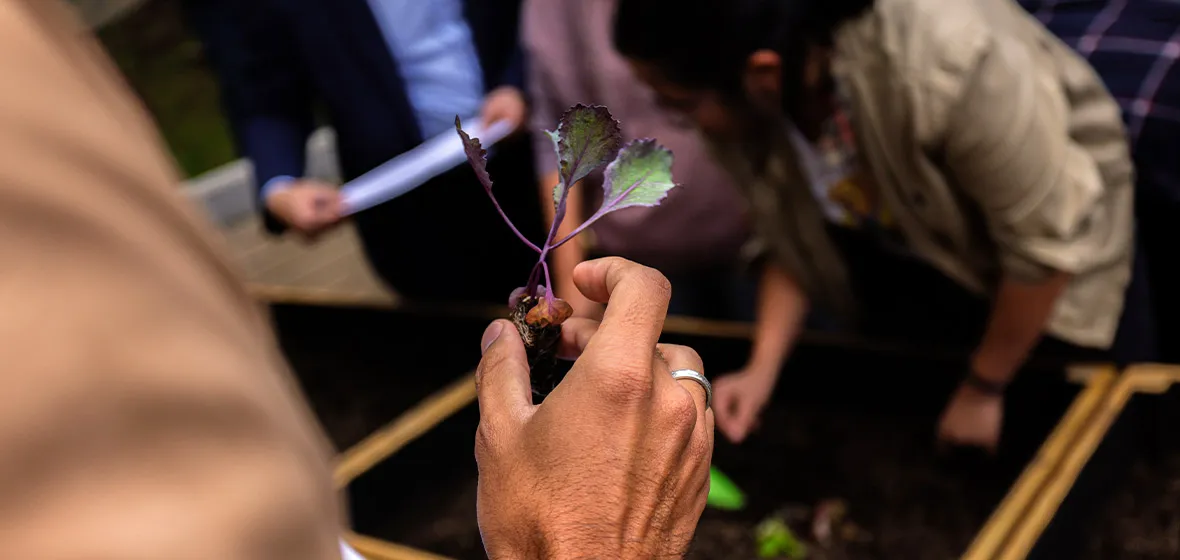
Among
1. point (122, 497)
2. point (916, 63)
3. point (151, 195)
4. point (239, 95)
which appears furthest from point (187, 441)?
point (239, 95)

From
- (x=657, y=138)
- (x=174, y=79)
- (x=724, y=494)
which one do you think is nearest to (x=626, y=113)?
(x=657, y=138)

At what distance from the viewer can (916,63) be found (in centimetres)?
83

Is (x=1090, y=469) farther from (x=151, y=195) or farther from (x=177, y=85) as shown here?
(x=177, y=85)

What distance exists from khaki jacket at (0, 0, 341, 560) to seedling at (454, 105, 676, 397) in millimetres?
108

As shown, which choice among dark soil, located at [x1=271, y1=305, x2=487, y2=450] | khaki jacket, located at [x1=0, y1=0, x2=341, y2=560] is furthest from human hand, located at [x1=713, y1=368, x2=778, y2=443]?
khaki jacket, located at [x1=0, y1=0, x2=341, y2=560]

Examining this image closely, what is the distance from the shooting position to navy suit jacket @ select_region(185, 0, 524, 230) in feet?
4.52

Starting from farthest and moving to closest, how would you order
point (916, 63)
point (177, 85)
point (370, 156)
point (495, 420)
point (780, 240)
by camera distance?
point (177, 85), point (370, 156), point (780, 240), point (916, 63), point (495, 420)

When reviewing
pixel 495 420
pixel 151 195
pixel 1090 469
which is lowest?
pixel 1090 469

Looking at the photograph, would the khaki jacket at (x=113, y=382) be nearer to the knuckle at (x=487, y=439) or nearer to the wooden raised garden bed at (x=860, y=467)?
the knuckle at (x=487, y=439)

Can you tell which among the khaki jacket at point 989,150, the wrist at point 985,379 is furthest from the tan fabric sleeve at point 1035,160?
the wrist at point 985,379

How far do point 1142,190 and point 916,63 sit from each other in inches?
16.1

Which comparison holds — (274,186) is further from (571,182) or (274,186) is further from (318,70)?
(571,182)

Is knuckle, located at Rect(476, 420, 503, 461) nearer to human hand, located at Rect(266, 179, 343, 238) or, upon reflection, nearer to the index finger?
the index finger

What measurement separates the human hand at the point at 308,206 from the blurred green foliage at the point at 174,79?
1.37 m
